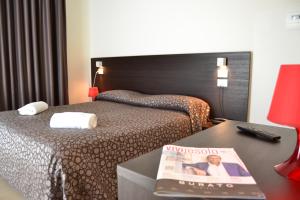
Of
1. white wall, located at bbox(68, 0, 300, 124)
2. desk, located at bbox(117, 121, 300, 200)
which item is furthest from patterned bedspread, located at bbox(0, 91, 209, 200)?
white wall, located at bbox(68, 0, 300, 124)

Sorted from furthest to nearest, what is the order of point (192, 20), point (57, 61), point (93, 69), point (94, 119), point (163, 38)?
1. point (93, 69)
2. point (57, 61)
3. point (163, 38)
4. point (192, 20)
5. point (94, 119)

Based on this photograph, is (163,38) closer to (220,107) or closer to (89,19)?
(220,107)

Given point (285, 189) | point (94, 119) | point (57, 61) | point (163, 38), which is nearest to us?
point (285, 189)

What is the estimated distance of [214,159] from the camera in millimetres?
805

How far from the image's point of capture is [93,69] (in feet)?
13.1

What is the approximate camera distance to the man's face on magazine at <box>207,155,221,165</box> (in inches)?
30.7

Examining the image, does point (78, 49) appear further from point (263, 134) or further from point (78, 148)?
point (263, 134)

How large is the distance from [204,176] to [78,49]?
371 centimetres

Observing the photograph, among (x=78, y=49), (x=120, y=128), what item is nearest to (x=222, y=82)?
(x=120, y=128)

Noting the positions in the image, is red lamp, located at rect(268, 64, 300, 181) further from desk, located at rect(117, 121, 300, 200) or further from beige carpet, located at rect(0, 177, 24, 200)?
beige carpet, located at rect(0, 177, 24, 200)

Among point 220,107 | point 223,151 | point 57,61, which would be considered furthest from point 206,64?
point 57,61

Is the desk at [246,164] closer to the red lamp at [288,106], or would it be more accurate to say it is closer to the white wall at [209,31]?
the red lamp at [288,106]

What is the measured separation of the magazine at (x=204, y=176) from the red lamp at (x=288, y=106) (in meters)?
0.15

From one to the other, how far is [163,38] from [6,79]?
2.17 metres
